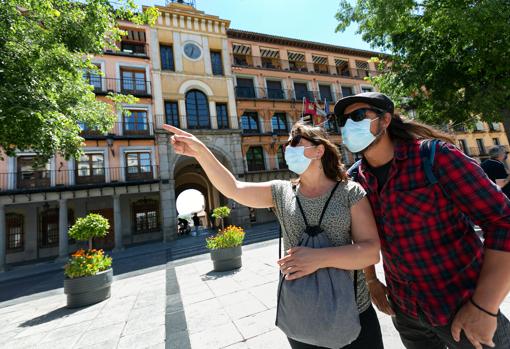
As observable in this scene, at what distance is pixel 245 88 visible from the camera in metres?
21.7

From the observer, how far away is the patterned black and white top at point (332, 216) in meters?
1.43

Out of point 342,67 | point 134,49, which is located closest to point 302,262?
point 134,49

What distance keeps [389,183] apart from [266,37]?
24796 millimetres

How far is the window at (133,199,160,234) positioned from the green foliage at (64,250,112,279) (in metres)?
14.8

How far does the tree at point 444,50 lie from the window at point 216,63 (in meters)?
12.9

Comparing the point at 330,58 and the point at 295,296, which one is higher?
the point at 330,58

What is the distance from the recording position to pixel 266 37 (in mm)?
22750

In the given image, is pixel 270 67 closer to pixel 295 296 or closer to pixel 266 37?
pixel 266 37

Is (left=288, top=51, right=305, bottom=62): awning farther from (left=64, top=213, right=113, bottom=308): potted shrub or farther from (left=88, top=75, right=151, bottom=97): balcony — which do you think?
(left=64, top=213, right=113, bottom=308): potted shrub

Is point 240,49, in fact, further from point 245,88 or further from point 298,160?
point 298,160

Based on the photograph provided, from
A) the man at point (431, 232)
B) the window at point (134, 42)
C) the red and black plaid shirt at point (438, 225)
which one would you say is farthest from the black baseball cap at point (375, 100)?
the window at point (134, 42)

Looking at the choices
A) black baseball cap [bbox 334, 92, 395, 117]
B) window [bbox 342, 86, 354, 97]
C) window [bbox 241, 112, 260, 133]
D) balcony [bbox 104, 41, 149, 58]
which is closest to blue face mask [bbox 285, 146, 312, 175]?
black baseball cap [bbox 334, 92, 395, 117]

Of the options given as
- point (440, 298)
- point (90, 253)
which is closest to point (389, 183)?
point (440, 298)

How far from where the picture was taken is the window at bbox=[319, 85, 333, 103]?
25.0m
